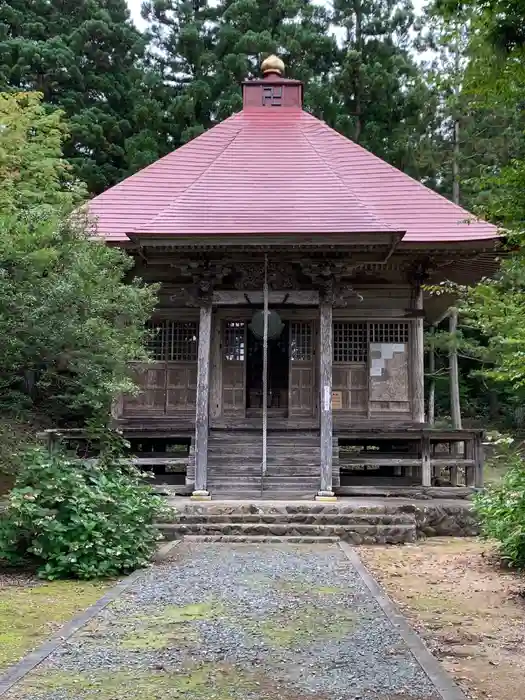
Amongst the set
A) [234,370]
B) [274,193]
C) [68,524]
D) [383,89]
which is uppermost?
[383,89]

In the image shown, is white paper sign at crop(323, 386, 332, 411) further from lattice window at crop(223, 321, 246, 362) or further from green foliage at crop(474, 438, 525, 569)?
green foliage at crop(474, 438, 525, 569)

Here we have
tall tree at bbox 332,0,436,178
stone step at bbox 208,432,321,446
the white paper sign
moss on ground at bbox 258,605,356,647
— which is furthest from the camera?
tall tree at bbox 332,0,436,178

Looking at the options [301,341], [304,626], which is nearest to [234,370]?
[301,341]

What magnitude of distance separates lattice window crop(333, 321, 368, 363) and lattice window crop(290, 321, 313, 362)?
0.48 meters

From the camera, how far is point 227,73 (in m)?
24.7

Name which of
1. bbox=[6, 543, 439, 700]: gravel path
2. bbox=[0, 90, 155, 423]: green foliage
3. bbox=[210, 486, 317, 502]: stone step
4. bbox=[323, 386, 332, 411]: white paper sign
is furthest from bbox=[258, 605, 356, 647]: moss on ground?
bbox=[323, 386, 332, 411]: white paper sign

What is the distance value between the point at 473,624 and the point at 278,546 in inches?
143

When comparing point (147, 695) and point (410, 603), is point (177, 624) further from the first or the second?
point (410, 603)

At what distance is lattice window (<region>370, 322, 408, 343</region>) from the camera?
12.5 meters

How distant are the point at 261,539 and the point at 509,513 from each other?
10.9 feet

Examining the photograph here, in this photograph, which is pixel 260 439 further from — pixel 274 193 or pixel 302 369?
pixel 274 193

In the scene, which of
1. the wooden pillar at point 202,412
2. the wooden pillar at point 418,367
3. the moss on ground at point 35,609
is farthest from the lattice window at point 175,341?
the moss on ground at point 35,609

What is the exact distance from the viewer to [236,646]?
4457mm

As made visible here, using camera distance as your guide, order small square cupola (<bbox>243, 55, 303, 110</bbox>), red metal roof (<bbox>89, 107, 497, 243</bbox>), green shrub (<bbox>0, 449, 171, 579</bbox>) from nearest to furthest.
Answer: green shrub (<bbox>0, 449, 171, 579</bbox>) < red metal roof (<bbox>89, 107, 497, 243</bbox>) < small square cupola (<bbox>243, 55, 303, 110</bbox>)
